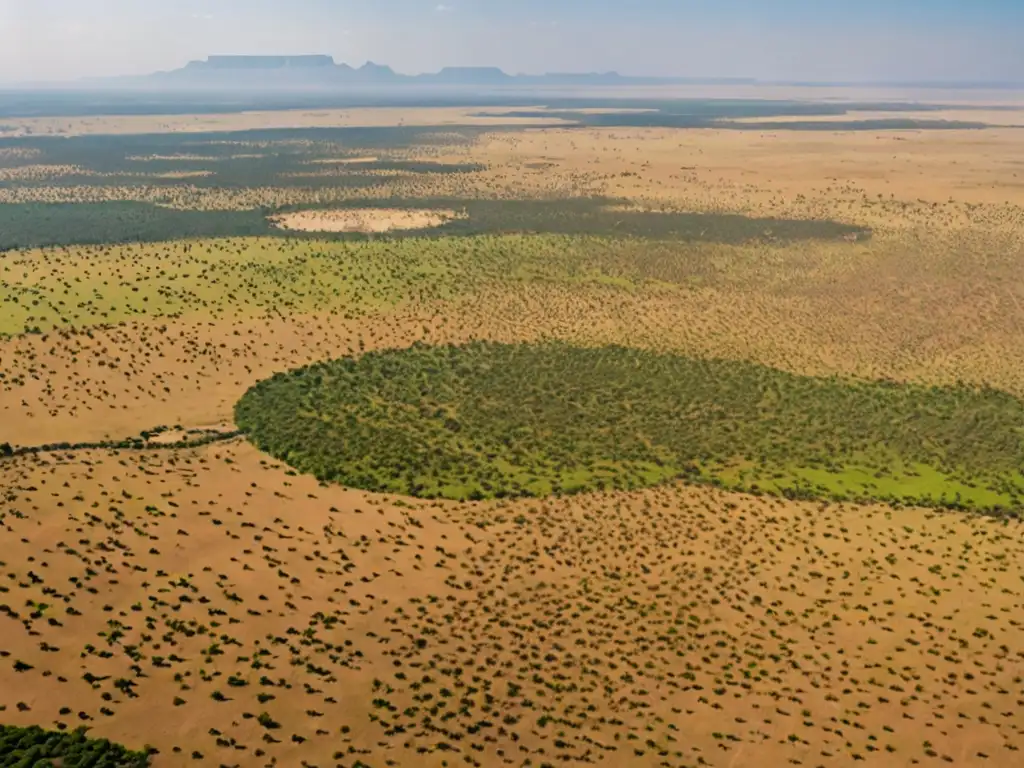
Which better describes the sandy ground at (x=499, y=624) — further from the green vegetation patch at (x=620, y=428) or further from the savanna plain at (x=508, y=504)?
the green vegetation patch at (x=620, y=428)

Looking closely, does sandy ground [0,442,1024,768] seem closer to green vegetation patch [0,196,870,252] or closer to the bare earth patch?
green vegetation patch [0,196,870,252]

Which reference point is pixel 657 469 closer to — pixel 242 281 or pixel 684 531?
pixel 684 531

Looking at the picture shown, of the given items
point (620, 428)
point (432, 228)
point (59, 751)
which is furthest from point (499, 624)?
point (432, 228)

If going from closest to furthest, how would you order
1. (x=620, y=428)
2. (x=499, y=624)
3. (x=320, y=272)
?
(x=499, y=624), (x=620, y=428), (x=320, y=272)

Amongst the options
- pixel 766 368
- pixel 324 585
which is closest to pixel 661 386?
pixel 766 368

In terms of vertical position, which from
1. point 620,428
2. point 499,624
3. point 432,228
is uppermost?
point 432,228

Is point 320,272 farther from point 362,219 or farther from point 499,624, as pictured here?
point 499,624
